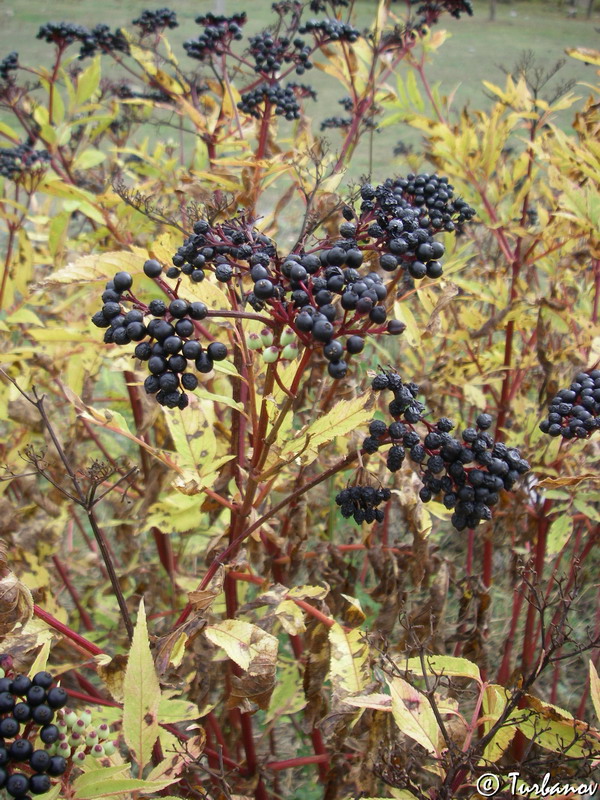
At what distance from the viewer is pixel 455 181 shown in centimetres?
216

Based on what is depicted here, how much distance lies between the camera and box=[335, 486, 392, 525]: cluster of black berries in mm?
1180

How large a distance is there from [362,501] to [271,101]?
1.33 metres

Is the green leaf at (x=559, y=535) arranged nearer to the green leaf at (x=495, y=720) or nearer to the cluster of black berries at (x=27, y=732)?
the green leaf at (x=495, y=720)

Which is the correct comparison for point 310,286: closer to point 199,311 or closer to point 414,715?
point 199,311

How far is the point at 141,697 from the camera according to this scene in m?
0.96

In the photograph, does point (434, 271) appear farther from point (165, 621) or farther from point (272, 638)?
point (165, 621)

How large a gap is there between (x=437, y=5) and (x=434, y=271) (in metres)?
1.78

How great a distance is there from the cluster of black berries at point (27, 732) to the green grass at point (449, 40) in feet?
28.4

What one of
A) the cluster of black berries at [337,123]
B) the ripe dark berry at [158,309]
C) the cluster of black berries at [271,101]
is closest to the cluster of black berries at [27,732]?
A: the ripe dark berry at [158,309]

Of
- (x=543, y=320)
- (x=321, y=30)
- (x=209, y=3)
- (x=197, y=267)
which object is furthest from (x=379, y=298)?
(x=209, y=3)

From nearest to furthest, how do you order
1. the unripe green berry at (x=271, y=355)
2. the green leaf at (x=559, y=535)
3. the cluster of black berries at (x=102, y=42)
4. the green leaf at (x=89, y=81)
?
the unripe green berry at (x=271, y=355)
the green leaf at (x=559, y=535)
the green leaf at (x=89, y=81)
the cluster of black berries at (x=102, y=42)

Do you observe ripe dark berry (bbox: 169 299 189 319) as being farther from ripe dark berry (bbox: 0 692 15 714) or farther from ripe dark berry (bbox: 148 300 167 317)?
ripe dark berry (bbox: 0 692 15 714)

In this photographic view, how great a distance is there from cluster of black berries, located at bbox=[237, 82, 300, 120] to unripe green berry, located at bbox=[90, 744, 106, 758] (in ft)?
5.67

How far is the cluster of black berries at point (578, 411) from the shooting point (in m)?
1.25
